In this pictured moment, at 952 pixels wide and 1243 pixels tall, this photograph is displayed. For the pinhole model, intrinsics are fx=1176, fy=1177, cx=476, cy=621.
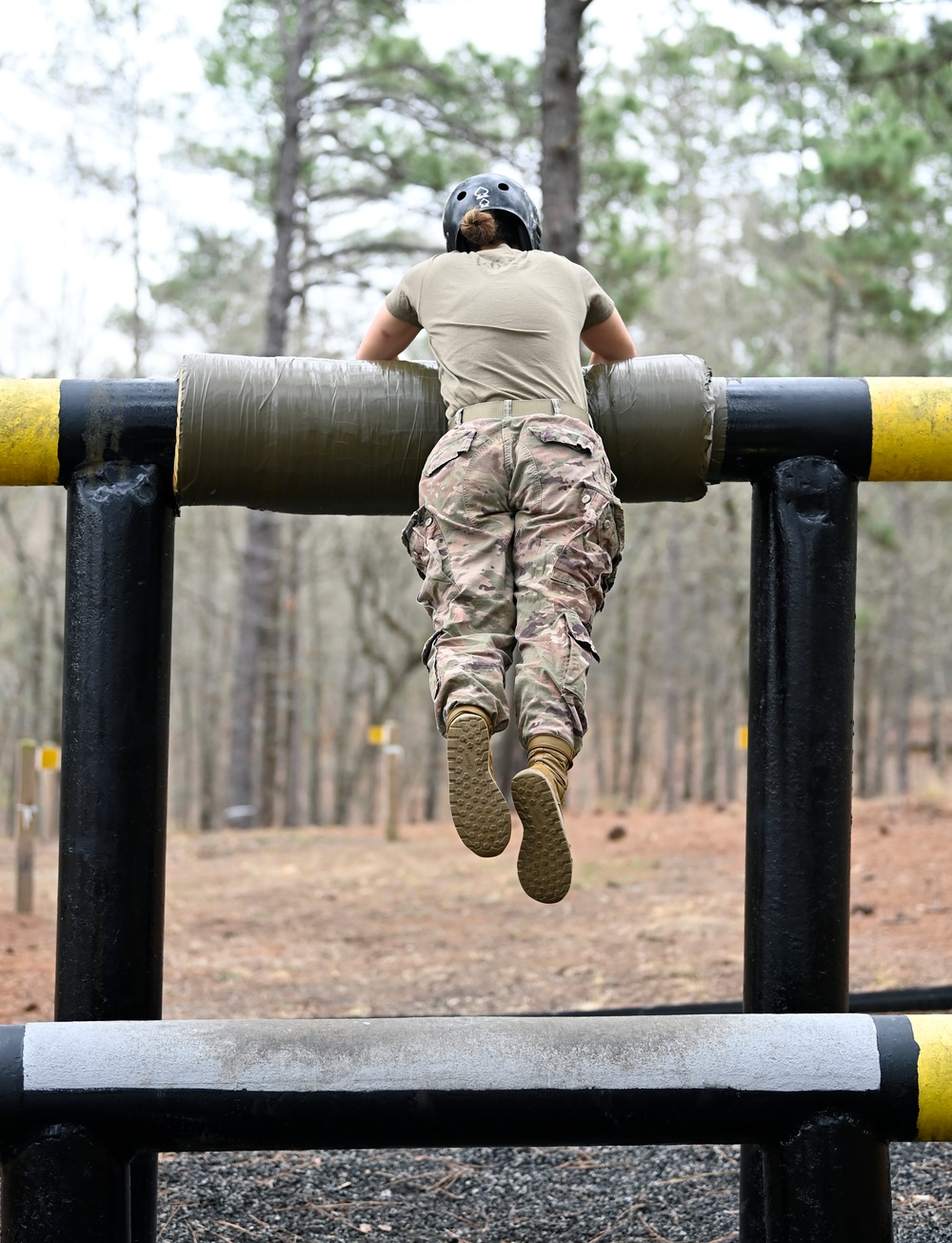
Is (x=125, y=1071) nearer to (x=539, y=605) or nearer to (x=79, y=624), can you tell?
(x=79, y=624)

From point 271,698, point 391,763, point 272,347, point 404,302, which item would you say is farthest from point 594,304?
point 271,698

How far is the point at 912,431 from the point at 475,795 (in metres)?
1.04

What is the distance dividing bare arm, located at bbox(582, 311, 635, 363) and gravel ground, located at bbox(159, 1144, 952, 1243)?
2.00 metres

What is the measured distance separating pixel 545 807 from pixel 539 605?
42 cm

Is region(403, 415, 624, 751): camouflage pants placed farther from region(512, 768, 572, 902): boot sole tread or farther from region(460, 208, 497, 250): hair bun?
region(460, 208, 497, 250): hair bun

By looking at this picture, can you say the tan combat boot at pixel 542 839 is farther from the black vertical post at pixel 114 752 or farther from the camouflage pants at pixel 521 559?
the black vertical post at pixel 114 752

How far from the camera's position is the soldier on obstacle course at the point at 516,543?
6.73 feet

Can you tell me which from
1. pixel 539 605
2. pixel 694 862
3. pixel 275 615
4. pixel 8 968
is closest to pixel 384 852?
pixel 694 862

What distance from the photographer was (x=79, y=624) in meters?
2.09

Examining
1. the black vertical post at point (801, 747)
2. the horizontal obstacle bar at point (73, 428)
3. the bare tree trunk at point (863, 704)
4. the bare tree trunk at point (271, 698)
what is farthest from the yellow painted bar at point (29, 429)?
the bare tree trunk at point (863, 704)

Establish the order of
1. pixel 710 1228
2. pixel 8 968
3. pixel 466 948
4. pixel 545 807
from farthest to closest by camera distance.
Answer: pixel 466 948, pixel 8 968, pixel 710 1228, pixel 545 807

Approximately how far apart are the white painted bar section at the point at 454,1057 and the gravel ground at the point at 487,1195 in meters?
1.19

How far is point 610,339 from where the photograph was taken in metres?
2.65

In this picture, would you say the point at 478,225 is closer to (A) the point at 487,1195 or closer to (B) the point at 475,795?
(B) the point at 475,795
